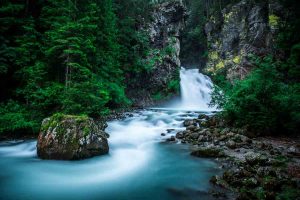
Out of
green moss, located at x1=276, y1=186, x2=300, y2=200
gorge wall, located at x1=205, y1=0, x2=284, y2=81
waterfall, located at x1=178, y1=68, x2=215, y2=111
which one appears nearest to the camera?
green moss, located at x1=276, y1=186, x2=300, y2=200

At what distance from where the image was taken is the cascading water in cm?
583

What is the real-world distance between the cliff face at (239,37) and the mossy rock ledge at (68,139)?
64.9 ft

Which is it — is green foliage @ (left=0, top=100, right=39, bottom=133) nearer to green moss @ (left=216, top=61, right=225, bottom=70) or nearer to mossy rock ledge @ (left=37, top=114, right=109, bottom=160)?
mossy rock ledge @ (left=37, top=114, right=109, bottom=160)

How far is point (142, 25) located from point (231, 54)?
33.5 feet

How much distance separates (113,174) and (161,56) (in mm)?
20362

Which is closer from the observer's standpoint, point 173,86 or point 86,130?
point 86,130

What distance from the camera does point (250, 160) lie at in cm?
700

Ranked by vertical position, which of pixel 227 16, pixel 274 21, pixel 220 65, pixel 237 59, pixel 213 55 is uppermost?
pixel 227 16

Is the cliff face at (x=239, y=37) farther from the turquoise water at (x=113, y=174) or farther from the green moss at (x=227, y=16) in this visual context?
the turquoise water at (x=113, y=174)

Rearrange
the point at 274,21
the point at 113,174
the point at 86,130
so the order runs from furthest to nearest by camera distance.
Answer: the point at 274,21 < the point at 86,130 < the point at 113,174

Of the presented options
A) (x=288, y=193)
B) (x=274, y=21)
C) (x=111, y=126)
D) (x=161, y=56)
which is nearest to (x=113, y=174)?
(x=288, y=193)

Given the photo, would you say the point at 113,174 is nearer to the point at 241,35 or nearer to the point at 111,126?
the point at 111,126

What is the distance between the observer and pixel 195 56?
3653cm

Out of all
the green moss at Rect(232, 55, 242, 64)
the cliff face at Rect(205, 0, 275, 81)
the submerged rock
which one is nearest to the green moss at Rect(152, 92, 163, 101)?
the cliff face at Rect(205, 0, 275, 81)
